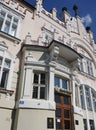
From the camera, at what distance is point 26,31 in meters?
12.1

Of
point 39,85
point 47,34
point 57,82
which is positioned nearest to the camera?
point 39,85

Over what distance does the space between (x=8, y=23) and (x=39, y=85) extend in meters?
5.82

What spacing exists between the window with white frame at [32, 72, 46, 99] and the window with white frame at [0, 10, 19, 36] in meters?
4.15

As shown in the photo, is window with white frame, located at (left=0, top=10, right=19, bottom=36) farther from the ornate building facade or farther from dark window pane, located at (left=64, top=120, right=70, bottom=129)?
dark window pane, located at (left=64, top=120, right=70, bottom=129)

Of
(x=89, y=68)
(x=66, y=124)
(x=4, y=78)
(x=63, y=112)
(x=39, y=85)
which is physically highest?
(x=89, y=68)

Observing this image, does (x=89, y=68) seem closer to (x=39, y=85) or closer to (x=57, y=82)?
(x=57, y=82)

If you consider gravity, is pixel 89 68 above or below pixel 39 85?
above

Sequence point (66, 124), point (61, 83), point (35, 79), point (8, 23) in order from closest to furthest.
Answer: point (66, 124) → point (35, 79) → point (61, 83) → point (8, 23)

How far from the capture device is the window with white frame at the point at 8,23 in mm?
10878

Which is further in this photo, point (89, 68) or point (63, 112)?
point (89, 68)

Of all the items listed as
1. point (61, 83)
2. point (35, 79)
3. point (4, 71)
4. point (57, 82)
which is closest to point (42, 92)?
point (35, 79)

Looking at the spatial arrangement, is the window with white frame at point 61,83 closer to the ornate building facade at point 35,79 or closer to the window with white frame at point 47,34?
the ornate building facade at point 35,79

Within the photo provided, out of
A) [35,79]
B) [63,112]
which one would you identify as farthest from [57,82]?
[63,112]

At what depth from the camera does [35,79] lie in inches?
368
